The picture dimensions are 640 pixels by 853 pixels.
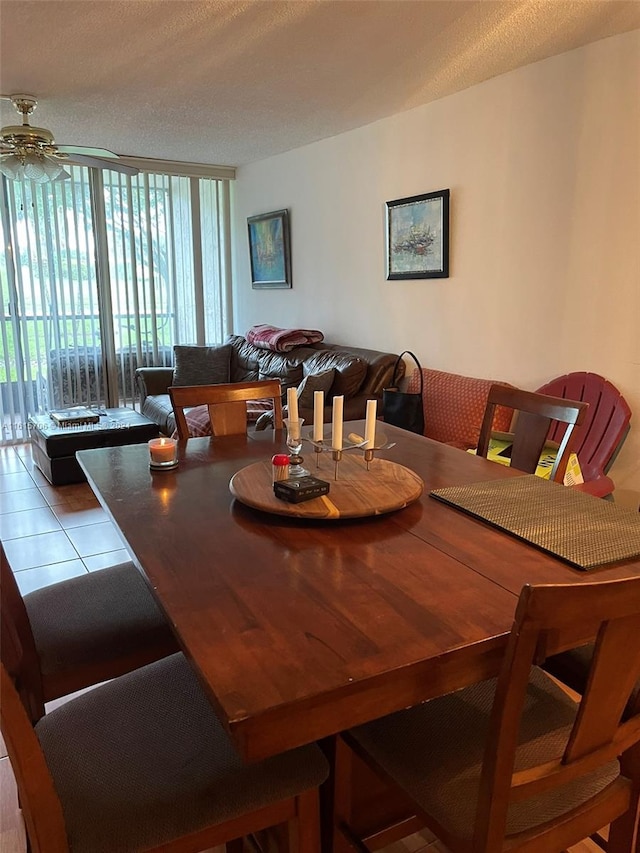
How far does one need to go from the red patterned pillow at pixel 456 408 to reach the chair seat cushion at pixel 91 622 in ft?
6.99

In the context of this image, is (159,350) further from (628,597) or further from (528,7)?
(628,597)

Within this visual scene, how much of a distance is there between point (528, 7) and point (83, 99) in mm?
2562

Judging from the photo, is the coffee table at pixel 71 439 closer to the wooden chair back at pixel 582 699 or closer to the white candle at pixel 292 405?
the white candle at pixel 292 405

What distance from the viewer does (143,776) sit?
1121mm

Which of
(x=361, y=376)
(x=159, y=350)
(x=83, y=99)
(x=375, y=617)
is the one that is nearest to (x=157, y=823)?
(x=375, y=617)

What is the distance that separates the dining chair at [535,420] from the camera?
78.3 inches

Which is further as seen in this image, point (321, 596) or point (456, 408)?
point (456, 408)

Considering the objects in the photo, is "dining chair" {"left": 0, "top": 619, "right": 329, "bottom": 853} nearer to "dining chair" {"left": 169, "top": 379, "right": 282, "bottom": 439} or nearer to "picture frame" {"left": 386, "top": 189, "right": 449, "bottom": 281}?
"dining chair" {"left": 169, "top": 379, "right": 282, "bottom": 439}

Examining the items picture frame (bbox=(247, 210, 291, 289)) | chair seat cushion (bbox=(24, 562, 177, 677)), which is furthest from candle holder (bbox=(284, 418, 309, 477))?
picture frame (bbox=(247, 210, 291, 289))

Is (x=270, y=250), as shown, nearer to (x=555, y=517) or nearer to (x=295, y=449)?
(x=295, y=449)

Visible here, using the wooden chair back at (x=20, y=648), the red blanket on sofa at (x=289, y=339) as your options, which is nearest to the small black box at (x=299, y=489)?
the wooden chair back at (x=20, y=648)

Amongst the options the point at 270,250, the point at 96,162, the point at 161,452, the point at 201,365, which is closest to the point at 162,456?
the point at 161,452

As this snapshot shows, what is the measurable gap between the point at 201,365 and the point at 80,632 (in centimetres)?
393

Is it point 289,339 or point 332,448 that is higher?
point 289,339
